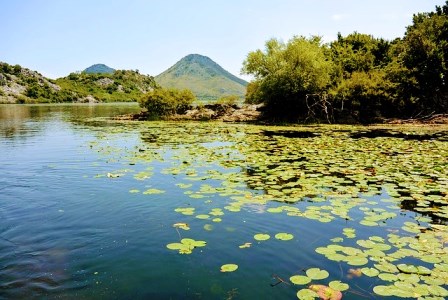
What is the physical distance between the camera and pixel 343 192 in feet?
26.2

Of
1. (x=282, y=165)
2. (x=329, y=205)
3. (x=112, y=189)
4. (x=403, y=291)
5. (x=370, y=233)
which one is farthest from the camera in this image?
(x=282, y=165)

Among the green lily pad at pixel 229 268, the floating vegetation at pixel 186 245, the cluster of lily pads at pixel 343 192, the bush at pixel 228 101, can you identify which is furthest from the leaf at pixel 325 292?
the bush at pixel 228 101

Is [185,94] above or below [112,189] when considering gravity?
above

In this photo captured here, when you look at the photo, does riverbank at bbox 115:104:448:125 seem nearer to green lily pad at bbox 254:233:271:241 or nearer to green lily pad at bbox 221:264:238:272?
green lily pad at bbox 254:233:271:241

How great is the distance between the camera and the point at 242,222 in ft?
20.0

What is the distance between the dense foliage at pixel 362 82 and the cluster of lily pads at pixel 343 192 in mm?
15695

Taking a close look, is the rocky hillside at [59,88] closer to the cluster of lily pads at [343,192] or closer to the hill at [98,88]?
the hill at [98,88]

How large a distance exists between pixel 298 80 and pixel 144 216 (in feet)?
88.6

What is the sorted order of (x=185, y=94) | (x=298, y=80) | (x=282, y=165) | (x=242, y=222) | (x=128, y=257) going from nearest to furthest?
1. (x=128, y=257)
2. (x=242, y=222)
3. (x=282, y=165)
4. (x=298, y=80)
5. (x=185, y=94)

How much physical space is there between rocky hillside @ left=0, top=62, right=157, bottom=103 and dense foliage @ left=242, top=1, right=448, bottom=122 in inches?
4885

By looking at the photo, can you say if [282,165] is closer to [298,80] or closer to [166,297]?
[166,297]

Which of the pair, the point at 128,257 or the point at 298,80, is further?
the point at 298,80

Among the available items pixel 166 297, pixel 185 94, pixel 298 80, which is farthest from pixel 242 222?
pixel 185 94

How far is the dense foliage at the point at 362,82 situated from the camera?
98.5ft
